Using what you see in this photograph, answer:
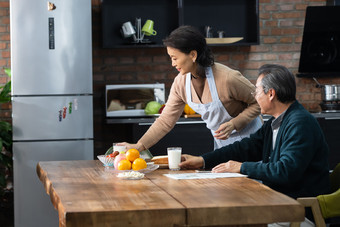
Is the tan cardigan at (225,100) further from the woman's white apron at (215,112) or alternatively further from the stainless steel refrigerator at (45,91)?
the stainless steel refrigerator at (45,91)

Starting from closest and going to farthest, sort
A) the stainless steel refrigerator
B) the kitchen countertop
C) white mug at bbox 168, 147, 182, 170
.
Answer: white mug at bbox 168, 147, 182, 170
the stainless steel refrigerator
the kitchen countertop

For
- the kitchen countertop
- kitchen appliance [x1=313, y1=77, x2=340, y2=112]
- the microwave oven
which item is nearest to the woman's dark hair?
the kitchen countertop

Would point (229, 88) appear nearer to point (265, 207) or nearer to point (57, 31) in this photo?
point (265, 207)

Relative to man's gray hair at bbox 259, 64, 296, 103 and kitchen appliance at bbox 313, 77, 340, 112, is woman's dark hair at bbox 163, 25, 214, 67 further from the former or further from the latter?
kitchen appliance at bbox 313, 77, 340, 112

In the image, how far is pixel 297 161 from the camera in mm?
2258

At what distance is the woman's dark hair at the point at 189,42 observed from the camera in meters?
2.94

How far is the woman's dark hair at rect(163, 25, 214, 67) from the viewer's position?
2.94 m

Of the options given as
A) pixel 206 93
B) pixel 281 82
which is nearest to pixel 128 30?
pixel 206 93

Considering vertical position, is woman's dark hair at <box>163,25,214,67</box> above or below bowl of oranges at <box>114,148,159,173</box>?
above

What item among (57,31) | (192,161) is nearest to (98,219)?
(192,161)

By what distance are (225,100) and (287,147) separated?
2.79 feet

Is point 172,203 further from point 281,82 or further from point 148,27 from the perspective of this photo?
point 148,27

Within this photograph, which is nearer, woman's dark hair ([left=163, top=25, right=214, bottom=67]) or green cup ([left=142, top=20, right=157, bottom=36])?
woman's dark hair ([left=163, top=25, right=214, bottom=67])

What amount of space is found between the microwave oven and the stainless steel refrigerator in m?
0.43
